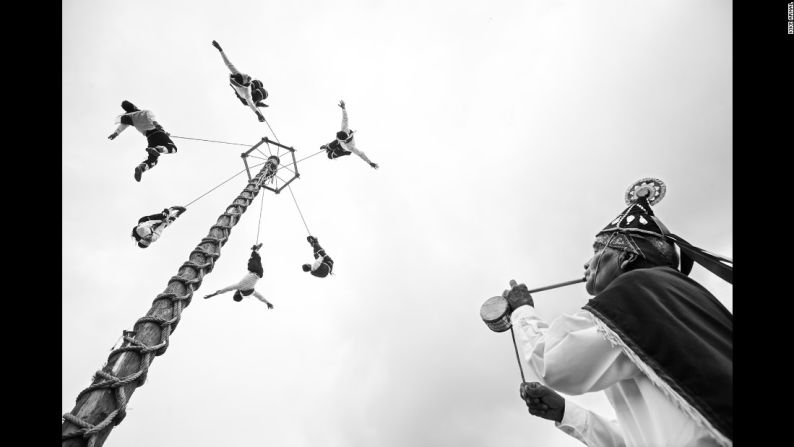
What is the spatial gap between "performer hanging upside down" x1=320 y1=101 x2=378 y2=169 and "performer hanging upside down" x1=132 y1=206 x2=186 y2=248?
4.78 m

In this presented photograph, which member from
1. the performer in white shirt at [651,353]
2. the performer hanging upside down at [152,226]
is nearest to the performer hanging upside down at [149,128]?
the performer hanging upside down at [152,226]

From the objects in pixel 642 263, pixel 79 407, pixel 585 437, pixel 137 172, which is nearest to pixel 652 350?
pixel 642 263

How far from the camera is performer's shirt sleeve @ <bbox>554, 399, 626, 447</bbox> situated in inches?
137

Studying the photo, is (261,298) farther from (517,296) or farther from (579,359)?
(579,359)

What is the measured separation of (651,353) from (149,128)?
9312 millimetres

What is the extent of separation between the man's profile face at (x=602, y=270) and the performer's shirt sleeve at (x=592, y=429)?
1221mm

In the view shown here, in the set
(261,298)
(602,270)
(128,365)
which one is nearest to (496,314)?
(602,270)

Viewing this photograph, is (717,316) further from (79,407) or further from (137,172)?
(137,172)

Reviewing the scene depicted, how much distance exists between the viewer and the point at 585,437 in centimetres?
351

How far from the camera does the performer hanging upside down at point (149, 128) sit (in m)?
7.69

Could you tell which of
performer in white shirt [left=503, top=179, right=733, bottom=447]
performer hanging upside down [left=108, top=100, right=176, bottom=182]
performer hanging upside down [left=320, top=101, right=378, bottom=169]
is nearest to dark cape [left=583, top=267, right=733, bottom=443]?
performer in white shirt [left=503, top=179, right=733, bottom=447]

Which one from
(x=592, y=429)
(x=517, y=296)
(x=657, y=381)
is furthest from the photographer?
(x=592, y=429)

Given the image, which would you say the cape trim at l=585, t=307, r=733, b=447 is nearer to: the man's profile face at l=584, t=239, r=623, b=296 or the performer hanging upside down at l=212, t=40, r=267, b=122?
the man's profile face at l=584, t=239, r=623, b=296

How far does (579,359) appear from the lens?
91.3 inches
